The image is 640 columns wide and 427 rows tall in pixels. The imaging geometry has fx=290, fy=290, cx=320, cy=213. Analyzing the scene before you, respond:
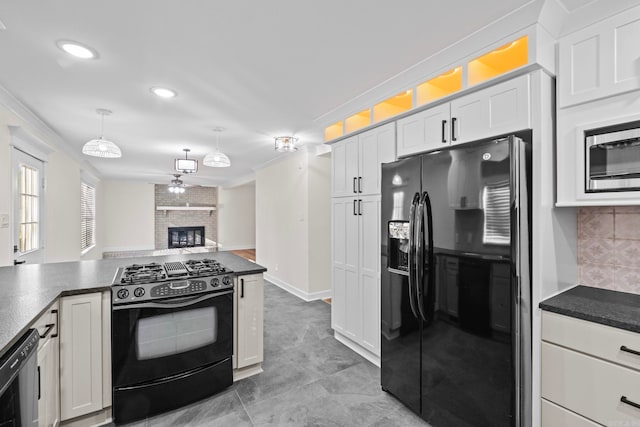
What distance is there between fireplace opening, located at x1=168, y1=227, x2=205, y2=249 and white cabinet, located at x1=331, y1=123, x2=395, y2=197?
29.2 ft

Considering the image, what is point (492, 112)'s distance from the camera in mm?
1839

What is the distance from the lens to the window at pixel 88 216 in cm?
668

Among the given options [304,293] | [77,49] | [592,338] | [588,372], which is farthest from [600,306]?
[304,293]

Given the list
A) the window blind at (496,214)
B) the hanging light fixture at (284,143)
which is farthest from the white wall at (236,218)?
the window blind at (496,214)

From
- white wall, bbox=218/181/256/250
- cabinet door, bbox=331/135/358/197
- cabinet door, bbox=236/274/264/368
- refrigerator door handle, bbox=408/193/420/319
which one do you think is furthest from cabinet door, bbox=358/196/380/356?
white wall, bbox=218/181/256/250

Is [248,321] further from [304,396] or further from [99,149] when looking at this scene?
[99,149]

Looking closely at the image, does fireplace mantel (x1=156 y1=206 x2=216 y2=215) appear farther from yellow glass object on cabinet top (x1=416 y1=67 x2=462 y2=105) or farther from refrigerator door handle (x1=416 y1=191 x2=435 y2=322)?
refrigerator door handle (x1=416 y1=191 x2=435 y2=322)

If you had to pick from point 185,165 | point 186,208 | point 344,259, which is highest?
point 185,165

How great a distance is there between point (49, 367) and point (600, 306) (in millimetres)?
3098

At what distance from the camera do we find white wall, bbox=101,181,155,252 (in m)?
9.62

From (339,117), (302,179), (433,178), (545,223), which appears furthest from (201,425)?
(302,179)

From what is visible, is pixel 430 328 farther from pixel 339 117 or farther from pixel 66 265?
pixel 66 265

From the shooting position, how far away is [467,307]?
67.7 inches

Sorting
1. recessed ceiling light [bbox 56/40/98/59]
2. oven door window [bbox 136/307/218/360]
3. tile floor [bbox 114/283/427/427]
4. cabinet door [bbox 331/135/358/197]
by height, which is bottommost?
tile floor [bbox 114/283/427/427]
